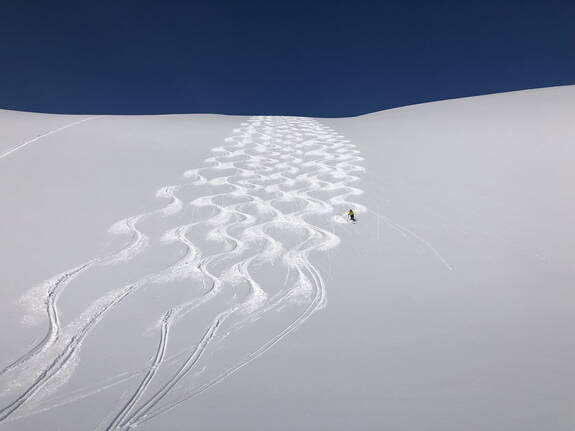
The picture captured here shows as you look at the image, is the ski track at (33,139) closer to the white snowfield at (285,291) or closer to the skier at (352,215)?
the white snowfield at (285,291)

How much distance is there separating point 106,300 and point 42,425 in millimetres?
1421

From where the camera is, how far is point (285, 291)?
405cm

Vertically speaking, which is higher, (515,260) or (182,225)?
(182,225)

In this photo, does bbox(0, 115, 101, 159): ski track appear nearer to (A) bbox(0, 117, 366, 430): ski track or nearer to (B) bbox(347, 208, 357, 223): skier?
(A) bbox(0, 117, 366, 430): ski track

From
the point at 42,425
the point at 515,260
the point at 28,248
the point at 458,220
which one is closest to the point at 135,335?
the point at 42,425

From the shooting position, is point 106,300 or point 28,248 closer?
point 106,300

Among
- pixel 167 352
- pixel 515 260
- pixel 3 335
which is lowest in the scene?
pixel 515 260

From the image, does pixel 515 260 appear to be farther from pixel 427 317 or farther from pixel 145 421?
pixel 145 421

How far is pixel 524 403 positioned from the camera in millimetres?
2656

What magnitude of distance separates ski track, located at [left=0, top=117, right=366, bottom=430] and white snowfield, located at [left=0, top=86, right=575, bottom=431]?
0.02 m

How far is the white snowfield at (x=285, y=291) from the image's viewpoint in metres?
2.67

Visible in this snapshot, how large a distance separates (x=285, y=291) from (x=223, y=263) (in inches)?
36.0

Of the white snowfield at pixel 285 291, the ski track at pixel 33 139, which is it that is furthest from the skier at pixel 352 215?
the ski track at pixel 33 139

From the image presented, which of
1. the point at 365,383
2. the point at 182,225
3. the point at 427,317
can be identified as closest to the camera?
the point at 365,383
